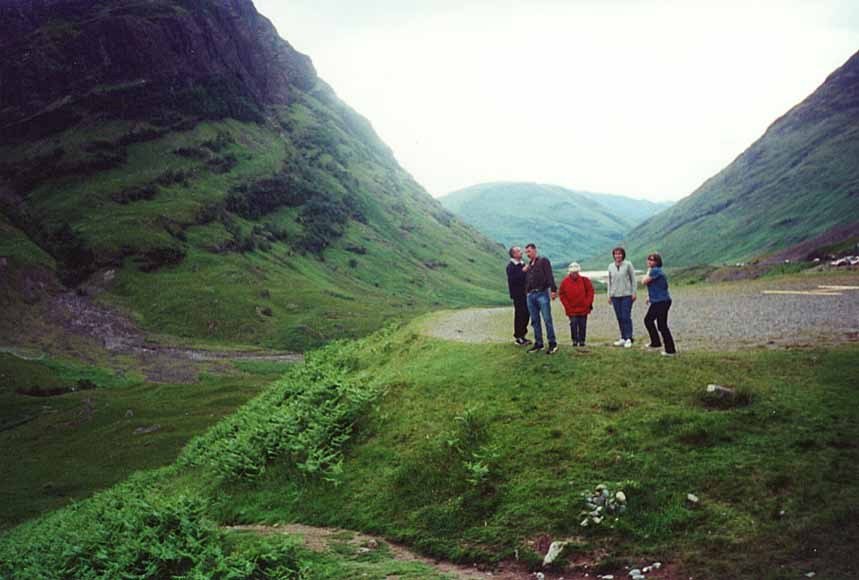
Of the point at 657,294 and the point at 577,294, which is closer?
the point at 657,294

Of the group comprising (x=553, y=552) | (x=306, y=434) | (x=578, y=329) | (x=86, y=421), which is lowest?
(x=86, y=421)

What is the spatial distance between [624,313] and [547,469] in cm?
949

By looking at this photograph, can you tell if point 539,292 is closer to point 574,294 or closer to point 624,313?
point 574,294

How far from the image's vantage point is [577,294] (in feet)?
78.2

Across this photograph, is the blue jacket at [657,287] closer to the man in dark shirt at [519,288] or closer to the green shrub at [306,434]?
the man in dark shirt at [519,288]

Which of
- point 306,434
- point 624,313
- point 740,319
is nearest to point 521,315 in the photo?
point 624,313

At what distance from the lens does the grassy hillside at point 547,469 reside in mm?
13781

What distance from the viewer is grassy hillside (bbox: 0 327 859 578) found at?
1378 centimetres

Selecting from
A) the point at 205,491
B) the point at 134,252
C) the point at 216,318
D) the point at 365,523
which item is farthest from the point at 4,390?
the point at 365,523

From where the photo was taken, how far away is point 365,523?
17.7 m

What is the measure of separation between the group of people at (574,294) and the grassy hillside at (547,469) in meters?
1.68

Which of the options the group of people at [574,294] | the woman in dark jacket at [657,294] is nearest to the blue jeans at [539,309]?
the group of people at [574,294]

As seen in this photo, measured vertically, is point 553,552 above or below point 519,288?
below

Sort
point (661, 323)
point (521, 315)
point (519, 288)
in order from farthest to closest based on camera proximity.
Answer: point (521, 315) < point (519, 288) < point (661, 323)
